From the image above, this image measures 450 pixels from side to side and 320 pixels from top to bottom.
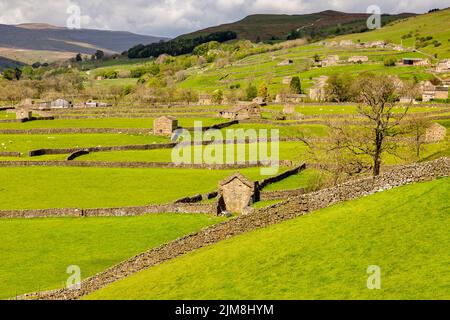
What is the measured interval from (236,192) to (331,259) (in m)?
30.2

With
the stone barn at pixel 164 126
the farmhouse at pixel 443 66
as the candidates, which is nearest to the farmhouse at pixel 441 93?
the farmhouse at pixel 443 66

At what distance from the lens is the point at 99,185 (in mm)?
62562

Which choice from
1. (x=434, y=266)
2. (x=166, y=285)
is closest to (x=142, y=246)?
(x=166, y=285)

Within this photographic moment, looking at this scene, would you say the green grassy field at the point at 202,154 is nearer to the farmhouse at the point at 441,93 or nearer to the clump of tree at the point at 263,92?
the farmhouse at the point at 441,93

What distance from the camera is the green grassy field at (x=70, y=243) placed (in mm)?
33969

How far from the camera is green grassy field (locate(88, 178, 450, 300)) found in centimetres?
1848

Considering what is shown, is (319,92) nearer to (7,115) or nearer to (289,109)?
(289,109)

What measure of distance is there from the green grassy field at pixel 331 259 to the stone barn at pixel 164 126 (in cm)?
7127

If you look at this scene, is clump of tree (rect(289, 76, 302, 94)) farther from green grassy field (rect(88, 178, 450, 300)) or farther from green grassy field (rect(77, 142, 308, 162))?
green grassy field (rect(88, 178, 450, 300))

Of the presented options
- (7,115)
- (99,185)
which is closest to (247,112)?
(7,115)

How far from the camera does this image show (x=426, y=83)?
5782 inches

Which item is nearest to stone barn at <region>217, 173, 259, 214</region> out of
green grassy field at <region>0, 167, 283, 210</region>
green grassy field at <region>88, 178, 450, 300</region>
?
green grassy field at <region>0, 167, 283, 210</region>
